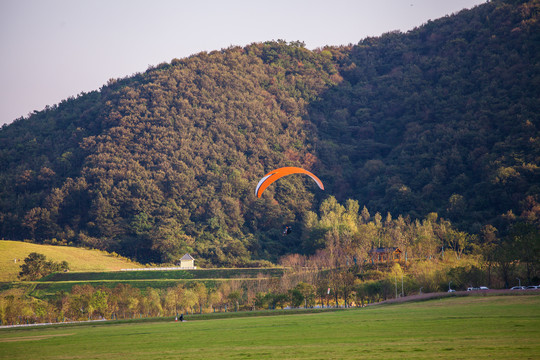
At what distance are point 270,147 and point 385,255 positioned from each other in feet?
228

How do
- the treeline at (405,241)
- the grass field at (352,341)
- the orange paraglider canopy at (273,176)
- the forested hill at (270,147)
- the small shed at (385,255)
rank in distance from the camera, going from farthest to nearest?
the forested hill at (270,147), the small shed at (385,255), the treeline at (405,241), the orange paraglider canopy at (273,176), the grass field at (352,341)

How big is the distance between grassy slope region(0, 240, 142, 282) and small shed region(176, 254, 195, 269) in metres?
8.80

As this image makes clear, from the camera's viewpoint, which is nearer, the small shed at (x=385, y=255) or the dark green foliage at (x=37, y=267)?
the small shed at (x=385, y=255)

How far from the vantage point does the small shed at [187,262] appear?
347 feet

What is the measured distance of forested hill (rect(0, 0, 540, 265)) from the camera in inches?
4525

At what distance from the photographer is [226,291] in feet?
248

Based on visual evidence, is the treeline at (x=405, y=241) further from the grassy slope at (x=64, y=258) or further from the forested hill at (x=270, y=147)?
the grassy slope at (x=64, y=258)

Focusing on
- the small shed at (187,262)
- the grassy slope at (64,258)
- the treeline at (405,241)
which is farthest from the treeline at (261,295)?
the small shed at (187,262)

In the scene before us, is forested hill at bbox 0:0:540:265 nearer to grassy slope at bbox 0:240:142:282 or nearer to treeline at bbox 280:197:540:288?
treeline at bbox 280:197:540:288

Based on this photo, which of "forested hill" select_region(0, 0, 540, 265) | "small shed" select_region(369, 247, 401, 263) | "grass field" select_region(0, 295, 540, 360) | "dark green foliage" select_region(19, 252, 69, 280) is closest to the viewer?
"grass field" select_region(0, 295, 540, 360)

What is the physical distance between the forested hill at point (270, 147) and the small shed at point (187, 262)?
567 centimetres

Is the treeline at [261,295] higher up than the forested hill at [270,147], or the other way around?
the forested hill at [270,147]

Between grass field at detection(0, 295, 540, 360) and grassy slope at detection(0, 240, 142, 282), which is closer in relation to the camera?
grass field at detection(0, 295, 540, 360)

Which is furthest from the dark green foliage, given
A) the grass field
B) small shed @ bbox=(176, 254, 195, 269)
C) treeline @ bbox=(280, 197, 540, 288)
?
the grass field
